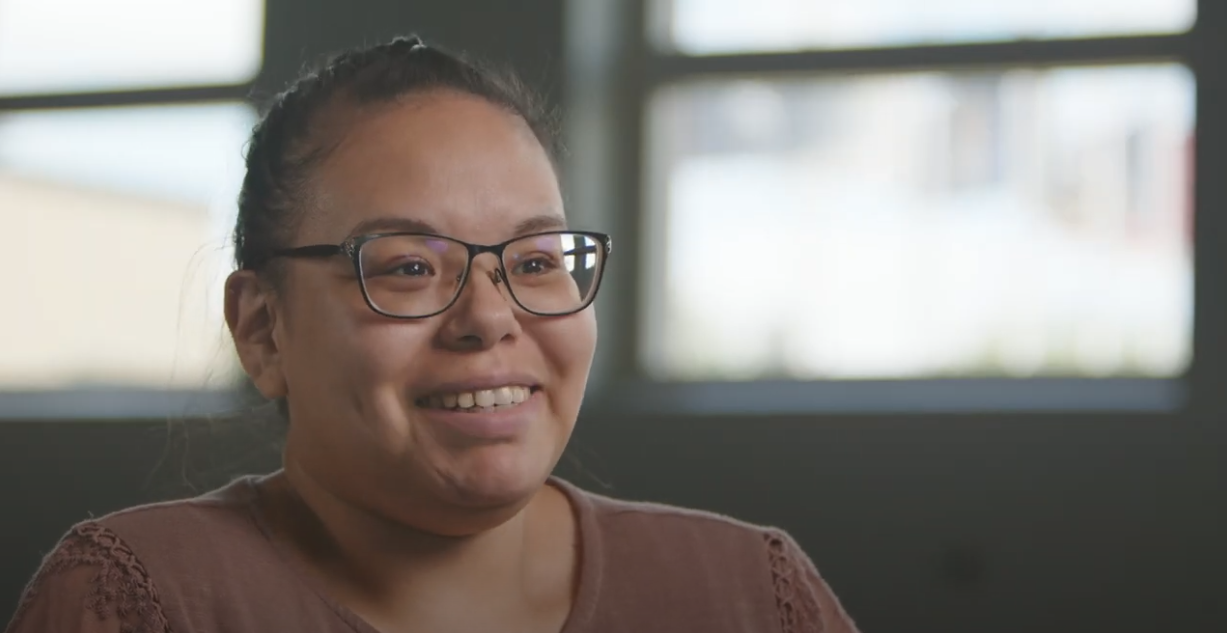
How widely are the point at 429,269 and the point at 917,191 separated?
2.11 m

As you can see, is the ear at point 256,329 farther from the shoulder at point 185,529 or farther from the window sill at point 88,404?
the window sill at point 88,404

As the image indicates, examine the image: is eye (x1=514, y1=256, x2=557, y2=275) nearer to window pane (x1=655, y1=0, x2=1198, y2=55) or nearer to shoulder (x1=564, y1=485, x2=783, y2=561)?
shoulder (x1=564, y1=485, x2=783, y2=561)

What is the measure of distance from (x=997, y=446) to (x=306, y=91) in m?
1.88

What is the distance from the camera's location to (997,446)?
2.71m

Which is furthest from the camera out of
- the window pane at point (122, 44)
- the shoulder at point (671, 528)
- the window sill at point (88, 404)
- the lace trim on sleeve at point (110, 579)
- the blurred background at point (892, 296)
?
the window pane at point (122, 44)

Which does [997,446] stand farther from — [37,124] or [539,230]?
[37,124]

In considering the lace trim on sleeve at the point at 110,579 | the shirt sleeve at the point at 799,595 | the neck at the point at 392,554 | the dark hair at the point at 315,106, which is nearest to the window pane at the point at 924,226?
the shirt sleeve at the point at 799,595

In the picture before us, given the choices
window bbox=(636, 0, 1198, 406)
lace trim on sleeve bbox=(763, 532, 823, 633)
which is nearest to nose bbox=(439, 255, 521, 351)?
lace trim on sleeve bbox=(763, 532, 823, 633)

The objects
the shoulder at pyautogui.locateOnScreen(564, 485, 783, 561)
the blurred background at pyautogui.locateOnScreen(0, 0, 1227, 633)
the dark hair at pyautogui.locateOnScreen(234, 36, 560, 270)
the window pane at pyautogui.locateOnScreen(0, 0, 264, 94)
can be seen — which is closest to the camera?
the dark hair at pyautogui.locateOnScreen(234, 36, 560, 270)

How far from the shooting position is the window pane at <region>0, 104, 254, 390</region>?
143 inches

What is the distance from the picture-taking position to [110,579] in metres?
1.05

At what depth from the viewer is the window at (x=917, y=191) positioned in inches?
113

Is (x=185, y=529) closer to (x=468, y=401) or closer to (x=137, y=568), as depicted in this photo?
(x=137, y=568)

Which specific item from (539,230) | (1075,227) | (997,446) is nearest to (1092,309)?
(1075,227)
